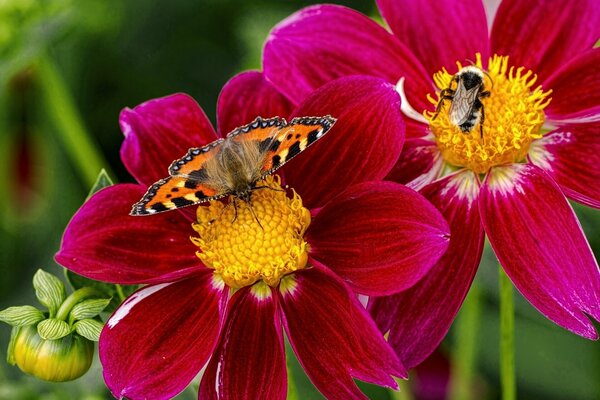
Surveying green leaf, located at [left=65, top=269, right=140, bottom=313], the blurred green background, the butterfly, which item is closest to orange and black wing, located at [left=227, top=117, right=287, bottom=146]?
the butterfly

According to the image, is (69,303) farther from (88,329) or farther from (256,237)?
(256,237)

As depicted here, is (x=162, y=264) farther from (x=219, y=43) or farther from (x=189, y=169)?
(x=219, y=43)

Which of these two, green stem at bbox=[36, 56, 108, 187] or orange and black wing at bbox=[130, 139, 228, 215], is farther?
green stem at bbox=[36, 56, 108, 187]

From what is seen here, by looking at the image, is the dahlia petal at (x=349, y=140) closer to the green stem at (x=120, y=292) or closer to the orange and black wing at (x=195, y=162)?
the orange and black wing at (x=195, y=162)

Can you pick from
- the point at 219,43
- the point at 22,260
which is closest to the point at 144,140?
the point at 22,260

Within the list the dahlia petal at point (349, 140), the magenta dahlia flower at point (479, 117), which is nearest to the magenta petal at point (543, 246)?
the magenta dahlia flower at point (479, 117)

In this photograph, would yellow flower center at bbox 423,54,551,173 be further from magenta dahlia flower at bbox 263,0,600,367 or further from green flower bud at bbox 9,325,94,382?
green flower bud at bbox 9,325,94,382
